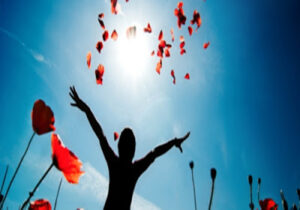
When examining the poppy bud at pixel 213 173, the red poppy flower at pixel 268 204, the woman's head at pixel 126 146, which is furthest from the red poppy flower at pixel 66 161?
the red poppy flower at pixel 268 204

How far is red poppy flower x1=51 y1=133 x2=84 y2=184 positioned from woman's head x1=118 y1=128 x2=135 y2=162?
1.91 meters

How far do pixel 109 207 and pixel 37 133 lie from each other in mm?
1997

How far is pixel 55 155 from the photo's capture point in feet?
4.48

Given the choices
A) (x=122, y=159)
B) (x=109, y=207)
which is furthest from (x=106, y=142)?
(x=109, y=207)

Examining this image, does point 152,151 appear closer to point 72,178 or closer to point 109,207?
point 109,207

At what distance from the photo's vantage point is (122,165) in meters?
3.26

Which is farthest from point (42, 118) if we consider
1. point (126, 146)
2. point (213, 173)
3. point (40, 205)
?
point (126, 146)

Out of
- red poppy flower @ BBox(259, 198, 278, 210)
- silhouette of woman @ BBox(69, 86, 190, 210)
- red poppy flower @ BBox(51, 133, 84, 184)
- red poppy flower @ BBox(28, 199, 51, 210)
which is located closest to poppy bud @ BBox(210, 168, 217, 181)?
red poppy flower @ BBox(259, 198, 278, 210)

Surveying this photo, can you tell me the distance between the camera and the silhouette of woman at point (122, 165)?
3.05 meters

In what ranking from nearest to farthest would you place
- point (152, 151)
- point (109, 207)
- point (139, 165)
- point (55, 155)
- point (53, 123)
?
point (55, 155) → point (53, 123) → point (109, 207) → point (139, 165) → point (152, 151)

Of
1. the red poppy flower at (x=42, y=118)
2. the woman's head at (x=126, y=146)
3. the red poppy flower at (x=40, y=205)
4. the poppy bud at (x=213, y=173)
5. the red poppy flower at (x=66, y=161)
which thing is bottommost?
the red poppy flower at (x=40, y=205)

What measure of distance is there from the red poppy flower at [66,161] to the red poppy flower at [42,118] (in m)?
0.11

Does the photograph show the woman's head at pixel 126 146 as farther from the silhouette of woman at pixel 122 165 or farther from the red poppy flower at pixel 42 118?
the red poppy flower at pixel 42 118

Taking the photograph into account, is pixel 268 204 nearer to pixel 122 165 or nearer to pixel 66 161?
→ pixel 122 165
